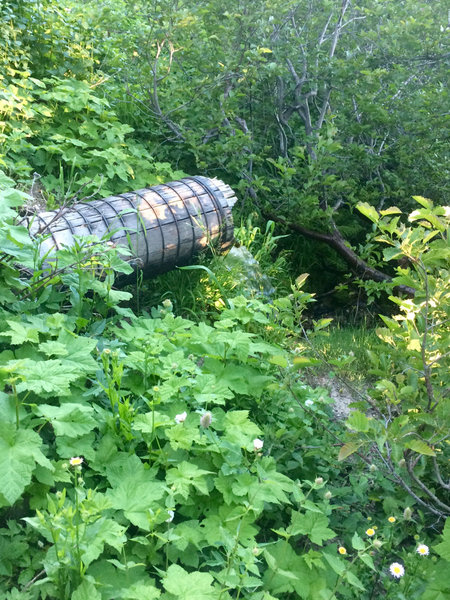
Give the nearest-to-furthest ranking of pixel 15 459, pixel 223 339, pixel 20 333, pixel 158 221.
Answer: pixel 15 459 < pixel 20 333 < pixel 223 339 < pixel 158 221

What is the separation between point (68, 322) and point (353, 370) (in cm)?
206

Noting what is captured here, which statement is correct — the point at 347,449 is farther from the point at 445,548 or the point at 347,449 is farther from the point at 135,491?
the point at 135,491

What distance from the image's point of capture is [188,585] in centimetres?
173

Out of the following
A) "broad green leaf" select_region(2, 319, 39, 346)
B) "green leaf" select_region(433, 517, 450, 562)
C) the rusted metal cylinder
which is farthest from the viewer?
the rusted metal cylinder

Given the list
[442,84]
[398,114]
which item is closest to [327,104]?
[398,114]

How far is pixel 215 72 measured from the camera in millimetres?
5441

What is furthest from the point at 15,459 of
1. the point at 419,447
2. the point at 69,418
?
the point at 419,447

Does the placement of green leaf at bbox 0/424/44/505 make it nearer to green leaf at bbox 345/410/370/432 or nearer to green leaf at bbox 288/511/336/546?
green leaf at bbox 288/511/336/546

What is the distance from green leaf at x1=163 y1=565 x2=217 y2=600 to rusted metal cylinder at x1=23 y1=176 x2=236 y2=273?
7.04 feet

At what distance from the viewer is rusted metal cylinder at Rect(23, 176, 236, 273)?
12.2 feet

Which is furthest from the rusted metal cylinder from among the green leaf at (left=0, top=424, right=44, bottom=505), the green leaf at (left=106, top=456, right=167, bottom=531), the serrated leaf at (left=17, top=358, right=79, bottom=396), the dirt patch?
the green leaf at (left=0, top=424, right=44, bottom=505)

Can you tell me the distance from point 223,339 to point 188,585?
125 cm

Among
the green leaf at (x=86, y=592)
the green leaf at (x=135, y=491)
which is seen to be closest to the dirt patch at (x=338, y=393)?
the green leaf at (x=135, y=491)

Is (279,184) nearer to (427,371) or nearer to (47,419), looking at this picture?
(427,371)
